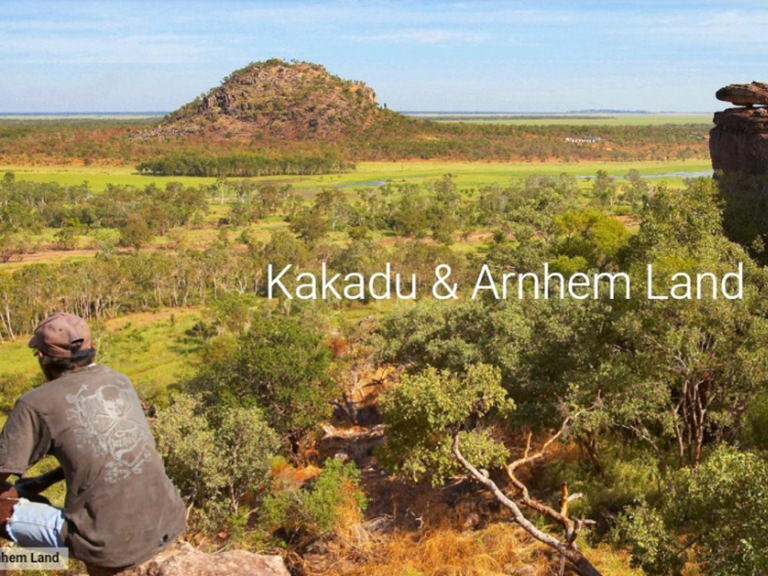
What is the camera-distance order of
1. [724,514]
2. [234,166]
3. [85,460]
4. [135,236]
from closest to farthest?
[85,460], [724,514], [135,236], [234,166]

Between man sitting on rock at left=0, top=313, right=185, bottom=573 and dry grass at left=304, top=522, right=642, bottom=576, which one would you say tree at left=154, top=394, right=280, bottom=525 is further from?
man sitting on rock at left=0, top=313, right=185, bottom=573

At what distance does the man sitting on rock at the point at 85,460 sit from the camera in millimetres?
2971

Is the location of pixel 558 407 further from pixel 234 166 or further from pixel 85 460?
pixel 234 166

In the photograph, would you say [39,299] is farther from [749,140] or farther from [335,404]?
[749,140]

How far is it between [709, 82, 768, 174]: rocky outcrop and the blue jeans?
34803mm

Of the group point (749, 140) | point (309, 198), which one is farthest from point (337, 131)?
point (749, 140)

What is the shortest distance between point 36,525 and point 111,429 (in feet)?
1.77

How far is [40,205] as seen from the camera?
231ft

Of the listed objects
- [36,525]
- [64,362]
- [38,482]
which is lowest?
[36,525]

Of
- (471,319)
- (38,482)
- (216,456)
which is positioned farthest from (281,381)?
(38,482)

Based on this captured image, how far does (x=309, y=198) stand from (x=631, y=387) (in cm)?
7703

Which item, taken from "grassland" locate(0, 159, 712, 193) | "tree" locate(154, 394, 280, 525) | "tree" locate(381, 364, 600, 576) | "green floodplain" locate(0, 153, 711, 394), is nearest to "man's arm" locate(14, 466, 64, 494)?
"tree" locate(381, 364, 600, 576)

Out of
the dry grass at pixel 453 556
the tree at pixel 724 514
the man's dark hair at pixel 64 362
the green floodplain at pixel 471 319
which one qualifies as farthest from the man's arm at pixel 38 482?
the dry grass at pixel 453 556

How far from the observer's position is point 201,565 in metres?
3.46
